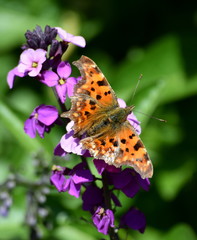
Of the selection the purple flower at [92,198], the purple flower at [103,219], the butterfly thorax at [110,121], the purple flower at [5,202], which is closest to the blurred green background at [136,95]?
the purple flower at [5,202]

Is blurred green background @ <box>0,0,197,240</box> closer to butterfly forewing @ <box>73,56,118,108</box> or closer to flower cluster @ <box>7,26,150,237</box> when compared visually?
butterfly forewing @ <box>73,56,118,108</box>

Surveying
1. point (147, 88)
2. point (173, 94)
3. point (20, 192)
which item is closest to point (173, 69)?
point (173, 94)

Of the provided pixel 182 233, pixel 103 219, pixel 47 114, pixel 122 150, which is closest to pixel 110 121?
pixel 122 150

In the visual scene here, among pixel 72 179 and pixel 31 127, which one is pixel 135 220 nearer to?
pixel 72 179

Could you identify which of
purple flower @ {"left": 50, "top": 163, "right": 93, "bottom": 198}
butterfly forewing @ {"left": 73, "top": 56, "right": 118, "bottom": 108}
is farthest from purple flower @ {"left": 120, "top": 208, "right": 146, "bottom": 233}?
butterfly forewing @ {"left": 73, "top": 56, "right": 118, "bottom": 108}

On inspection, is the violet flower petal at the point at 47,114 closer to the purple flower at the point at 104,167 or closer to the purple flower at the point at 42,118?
the purple flower at the point at 42,118

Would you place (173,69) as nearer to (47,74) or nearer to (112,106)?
(112,106)

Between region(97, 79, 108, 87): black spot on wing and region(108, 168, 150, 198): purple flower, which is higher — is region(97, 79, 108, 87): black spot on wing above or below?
above
